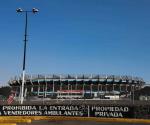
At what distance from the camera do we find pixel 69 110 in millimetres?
26562

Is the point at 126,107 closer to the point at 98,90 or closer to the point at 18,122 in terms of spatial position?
the point at 18,122

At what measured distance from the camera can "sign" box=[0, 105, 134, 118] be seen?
25.2 meters

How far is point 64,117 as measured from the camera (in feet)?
85.8

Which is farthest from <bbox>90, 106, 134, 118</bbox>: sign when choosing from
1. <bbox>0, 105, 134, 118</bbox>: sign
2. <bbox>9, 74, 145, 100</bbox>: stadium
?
<bbox>9, 74, 145, 100</bbox>: stadium

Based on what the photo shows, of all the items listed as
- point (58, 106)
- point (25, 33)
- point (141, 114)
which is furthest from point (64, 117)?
point (25, 33)

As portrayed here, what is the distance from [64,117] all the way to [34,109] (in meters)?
2.57

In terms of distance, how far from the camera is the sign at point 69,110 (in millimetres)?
25188

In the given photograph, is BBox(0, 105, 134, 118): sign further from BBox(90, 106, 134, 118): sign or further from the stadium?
the stadium

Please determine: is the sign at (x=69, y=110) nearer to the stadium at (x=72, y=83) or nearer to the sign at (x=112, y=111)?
the sign at (x=112, y=111)

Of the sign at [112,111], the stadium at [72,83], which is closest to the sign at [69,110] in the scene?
the sign at [112,111]

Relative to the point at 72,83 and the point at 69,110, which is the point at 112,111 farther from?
the point at 72,83

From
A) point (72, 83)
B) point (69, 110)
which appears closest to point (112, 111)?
point (69, 110)

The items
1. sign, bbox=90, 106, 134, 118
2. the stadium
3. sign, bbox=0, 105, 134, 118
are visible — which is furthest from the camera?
the stadium

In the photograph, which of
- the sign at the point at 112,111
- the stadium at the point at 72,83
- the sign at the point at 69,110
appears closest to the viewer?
the sign at the point at 112,111
